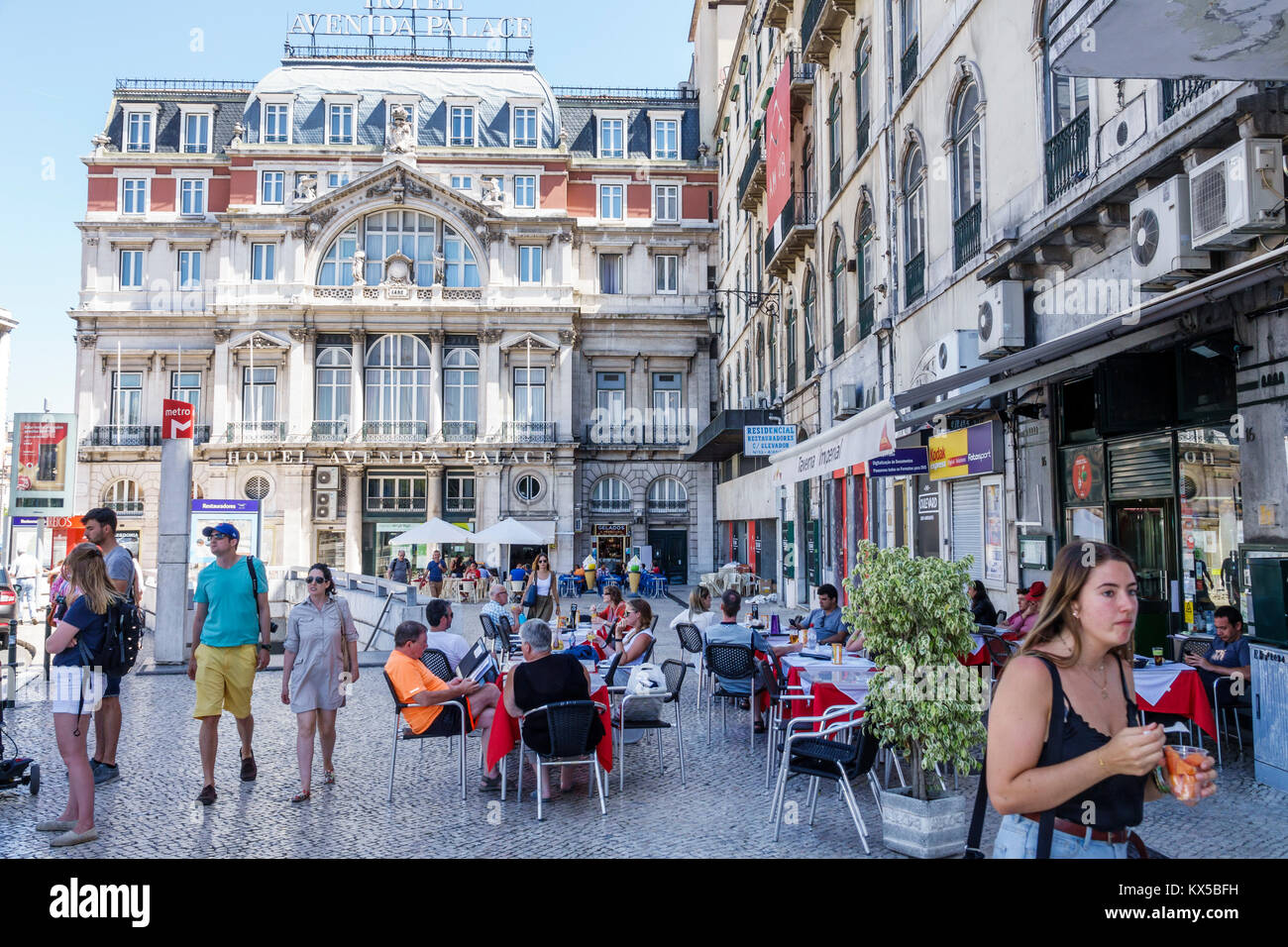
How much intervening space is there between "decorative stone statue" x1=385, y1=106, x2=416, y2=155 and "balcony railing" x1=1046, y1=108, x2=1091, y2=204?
3279 centimetres

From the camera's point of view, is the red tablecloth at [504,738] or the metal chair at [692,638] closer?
the red tablecloth at [504,738]

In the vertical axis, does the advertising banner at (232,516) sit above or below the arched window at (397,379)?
below

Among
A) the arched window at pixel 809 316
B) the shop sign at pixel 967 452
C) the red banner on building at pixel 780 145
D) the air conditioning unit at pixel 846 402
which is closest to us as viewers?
the shop sign at pixel 967 452

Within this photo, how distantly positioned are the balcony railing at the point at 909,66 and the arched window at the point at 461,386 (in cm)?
2650

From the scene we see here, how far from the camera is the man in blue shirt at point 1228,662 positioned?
7.59 m

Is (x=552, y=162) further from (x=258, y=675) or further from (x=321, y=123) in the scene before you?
(x=258, y=675)

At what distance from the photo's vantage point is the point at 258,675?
1386 cm

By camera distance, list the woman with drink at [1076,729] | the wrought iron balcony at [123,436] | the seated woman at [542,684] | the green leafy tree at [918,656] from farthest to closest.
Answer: the wrought iron balcony at [123,436]
the seated woman at [542,684]
the green leafy tree at [918,656]
the woman with drink at [1076,729]

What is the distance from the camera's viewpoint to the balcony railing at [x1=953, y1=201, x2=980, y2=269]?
1295cm

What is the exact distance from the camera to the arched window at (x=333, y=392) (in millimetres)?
38781

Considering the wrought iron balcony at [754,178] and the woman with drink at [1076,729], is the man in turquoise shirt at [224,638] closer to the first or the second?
the woman with drink at [1076,729]

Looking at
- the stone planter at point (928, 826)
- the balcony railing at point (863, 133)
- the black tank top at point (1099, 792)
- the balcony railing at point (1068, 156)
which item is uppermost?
the balcony railing at point (863, 133)

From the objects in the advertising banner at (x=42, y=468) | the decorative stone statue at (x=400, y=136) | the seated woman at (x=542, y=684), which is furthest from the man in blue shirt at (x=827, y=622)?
the decorative stone statue at (x=400, y=136)

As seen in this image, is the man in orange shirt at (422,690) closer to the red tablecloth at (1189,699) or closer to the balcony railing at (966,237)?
the red tablecloth at (1189,699)
